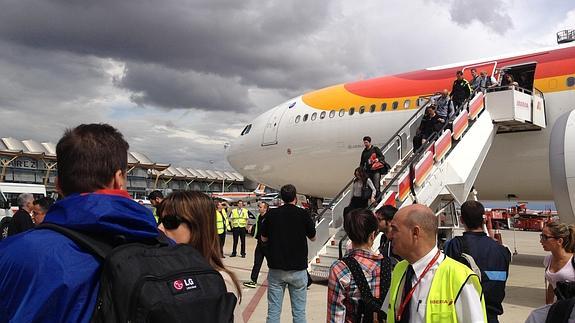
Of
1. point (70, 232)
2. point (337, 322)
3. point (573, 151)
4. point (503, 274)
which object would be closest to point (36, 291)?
point (70, 232)

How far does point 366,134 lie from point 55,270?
11.5 metres

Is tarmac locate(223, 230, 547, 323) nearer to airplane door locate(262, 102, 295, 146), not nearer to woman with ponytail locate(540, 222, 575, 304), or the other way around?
woman with ponytail locate(540, 222, 575, 304)

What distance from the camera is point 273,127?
49.5 ft

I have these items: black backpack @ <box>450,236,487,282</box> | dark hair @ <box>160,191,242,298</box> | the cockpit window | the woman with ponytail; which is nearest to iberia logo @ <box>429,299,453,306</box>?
black backpack @ <box>450,236,487,282</box>

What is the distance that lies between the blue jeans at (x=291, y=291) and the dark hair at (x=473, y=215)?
6.81 ft

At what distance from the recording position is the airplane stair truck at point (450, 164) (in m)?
8.67

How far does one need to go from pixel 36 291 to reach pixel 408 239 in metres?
1.78

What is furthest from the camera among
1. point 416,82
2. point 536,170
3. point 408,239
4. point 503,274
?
point 416,82

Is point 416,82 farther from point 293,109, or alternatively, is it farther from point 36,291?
point 36,291

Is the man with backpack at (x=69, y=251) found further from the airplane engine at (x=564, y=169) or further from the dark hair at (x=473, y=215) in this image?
the airplane engine at (x=564, y=169)

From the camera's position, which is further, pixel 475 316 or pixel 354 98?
pixel 354 98

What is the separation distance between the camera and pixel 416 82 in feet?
39.4

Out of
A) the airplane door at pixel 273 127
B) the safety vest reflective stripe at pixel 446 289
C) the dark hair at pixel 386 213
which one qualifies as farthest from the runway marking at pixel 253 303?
the airplane door at pixel 273 127

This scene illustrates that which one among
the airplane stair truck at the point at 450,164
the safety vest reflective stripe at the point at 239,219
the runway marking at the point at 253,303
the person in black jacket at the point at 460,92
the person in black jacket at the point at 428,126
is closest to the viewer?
the runway marking at the point at 253,303
